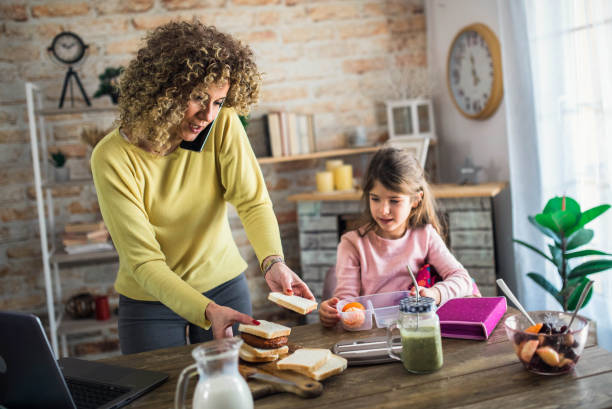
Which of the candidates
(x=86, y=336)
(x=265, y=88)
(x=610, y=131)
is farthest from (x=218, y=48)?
(x=86, y=336)

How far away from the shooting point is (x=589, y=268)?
92.5 inches

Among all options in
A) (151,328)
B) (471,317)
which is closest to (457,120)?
(471,317)

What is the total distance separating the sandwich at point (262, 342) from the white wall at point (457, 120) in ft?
7.59

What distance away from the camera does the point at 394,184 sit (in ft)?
6.56

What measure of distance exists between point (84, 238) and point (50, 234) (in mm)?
355

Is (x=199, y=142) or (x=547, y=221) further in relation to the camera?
(x=547, y=221)

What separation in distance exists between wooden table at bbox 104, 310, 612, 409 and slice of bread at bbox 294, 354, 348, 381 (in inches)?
0.7

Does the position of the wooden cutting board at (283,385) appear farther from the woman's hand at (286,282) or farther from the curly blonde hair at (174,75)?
the curly blonde hair at (174,75)

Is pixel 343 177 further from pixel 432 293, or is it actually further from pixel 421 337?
pixel 421 337

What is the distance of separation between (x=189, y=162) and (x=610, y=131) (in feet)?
5.65

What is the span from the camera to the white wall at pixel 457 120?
326 cm

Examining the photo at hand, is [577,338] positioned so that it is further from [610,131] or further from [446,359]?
[610,131]

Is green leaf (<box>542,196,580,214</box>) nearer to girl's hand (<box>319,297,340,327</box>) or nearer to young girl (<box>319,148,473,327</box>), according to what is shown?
young girl (<box>319,148,473,327</box>)

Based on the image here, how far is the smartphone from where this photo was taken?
67.2 inches
